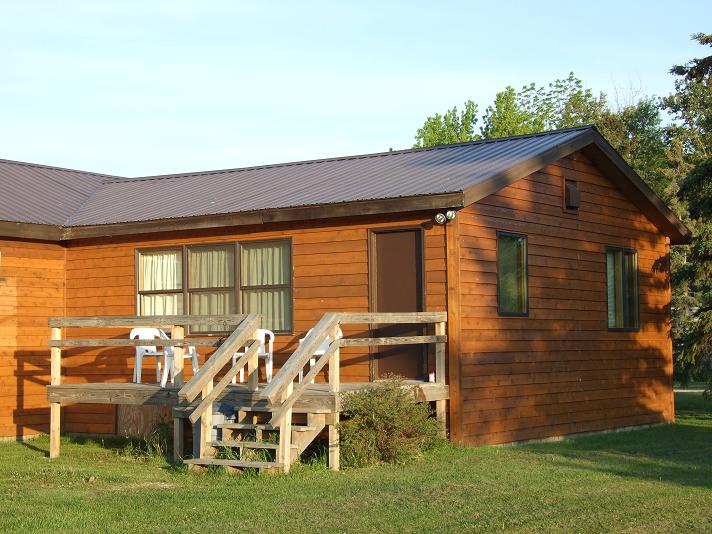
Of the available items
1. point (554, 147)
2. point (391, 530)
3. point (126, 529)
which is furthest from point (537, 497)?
point (554, 147)

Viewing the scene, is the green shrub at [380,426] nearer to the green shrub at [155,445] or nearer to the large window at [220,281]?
the green shrub at [155,445]

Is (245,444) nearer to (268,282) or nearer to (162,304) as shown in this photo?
(268,282)

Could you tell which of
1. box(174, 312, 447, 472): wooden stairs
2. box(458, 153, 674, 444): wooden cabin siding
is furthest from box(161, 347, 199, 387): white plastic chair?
box(458, 153, 674, 444): wooden cabin siding

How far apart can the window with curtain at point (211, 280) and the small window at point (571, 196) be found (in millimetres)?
4892

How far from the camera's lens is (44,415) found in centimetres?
1680

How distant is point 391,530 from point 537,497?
1997 mm

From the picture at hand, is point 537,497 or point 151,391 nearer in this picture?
point 537,497

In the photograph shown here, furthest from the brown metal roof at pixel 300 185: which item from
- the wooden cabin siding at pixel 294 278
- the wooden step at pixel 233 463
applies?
the wooden step at pixel 233 463

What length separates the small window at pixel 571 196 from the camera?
53.3ft

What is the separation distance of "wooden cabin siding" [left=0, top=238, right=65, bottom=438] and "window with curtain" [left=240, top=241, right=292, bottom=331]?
131 inches

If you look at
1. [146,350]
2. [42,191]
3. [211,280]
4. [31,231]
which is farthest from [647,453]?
[42,191]

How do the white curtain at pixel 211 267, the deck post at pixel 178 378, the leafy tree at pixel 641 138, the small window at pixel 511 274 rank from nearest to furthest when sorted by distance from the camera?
the deck post at pixel 178 378 < the small window at pixel 511 274 < the white curtain at pixel 211 267 < the leafy tree at pixel 641 138

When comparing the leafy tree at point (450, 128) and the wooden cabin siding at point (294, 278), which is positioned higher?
the leafy tree at point (450, 128)

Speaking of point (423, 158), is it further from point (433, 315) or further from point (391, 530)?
point (391, 530)
